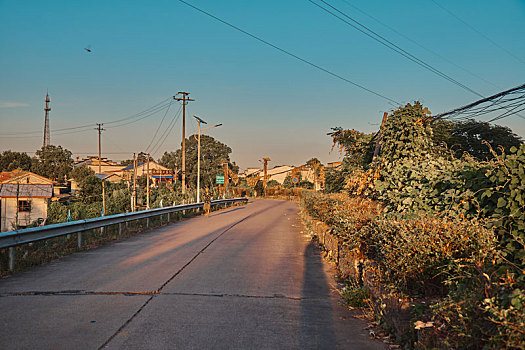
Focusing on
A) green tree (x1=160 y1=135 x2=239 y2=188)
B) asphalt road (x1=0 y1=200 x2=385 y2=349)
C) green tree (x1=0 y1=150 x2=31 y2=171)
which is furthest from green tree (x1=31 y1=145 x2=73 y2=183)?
asphalt road (x1=0 y1=200 x2=385 y2=349)

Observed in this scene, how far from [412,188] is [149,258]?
20.8ft

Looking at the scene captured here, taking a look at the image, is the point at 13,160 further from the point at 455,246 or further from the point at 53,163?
the point at 455,246

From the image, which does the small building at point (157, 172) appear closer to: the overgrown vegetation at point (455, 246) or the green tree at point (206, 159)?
the green tree at point (206, 159)

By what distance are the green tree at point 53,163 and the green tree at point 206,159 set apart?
2031 cm

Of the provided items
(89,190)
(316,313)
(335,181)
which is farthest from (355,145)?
(89,190)

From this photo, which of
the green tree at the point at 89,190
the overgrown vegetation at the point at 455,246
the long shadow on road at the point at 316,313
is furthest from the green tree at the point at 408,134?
the green tree at the point at 89,190

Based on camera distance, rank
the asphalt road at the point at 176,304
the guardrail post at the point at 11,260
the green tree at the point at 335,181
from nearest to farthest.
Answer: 1. the asphalt road at the point at 176,304
2. the guardrail post at the point at 11,260
3. the green tree at the point at 335,181

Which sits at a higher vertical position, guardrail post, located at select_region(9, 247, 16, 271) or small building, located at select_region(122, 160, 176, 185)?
small building, located at select_region(122, 160, 176, 185)

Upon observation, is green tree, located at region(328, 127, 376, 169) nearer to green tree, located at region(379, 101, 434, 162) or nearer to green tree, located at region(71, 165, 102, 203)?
green tree, located at region(379, 101, 434, 162)

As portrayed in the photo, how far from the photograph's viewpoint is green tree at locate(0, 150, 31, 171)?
240 feet

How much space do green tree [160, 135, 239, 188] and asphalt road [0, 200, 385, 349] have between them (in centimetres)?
7276

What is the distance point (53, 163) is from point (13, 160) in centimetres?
681

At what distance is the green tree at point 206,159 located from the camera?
85756mm

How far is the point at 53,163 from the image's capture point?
7488cm
